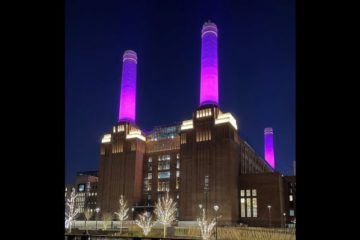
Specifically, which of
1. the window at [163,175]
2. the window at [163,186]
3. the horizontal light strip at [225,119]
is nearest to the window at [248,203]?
the horizontal light strip at [225,119]

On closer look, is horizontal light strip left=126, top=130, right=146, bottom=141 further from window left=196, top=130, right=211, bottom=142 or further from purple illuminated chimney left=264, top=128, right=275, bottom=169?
purple illuminated chimney left=264, top=128, right=275, bottom=169

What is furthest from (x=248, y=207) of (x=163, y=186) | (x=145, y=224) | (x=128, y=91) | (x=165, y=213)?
(x=128, y=91)

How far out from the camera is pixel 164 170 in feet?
391

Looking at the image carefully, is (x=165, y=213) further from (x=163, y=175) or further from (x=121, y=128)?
(x=121, y=128)

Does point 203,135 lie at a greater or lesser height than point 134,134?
lesser

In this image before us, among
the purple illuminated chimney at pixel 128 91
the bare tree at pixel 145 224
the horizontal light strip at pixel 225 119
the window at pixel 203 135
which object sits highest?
the purple illuminated chimney at pixel 128 91

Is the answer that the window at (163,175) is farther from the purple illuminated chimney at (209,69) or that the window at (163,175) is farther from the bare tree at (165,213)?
the purple illuminated chimney at (209,69)

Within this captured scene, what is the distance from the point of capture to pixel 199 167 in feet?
323

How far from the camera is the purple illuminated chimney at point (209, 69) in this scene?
10553cm

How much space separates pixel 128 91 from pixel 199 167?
50.0 metres
